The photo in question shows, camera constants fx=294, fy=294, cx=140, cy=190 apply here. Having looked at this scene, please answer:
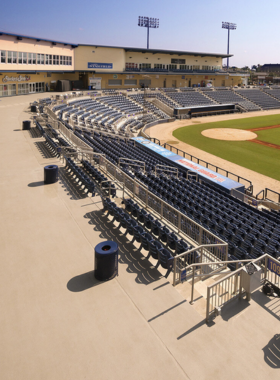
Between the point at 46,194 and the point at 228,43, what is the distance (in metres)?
113

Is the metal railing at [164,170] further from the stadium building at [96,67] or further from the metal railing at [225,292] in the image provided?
the stadium building at [96,67]

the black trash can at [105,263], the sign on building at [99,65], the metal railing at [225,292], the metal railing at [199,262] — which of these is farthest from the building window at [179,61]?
the black trash can at [105,263]

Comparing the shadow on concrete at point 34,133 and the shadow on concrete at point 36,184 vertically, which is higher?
the shadow on concrete at point 34,133

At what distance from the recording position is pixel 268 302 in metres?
8.34

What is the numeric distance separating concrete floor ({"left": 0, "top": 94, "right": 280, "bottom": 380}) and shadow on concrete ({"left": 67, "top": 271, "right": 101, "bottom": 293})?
29 mm

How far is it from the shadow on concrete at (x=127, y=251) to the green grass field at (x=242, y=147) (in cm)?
2066

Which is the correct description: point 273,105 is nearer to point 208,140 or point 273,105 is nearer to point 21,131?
point 208,140

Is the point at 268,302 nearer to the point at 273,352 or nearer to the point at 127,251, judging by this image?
the point at 273,352

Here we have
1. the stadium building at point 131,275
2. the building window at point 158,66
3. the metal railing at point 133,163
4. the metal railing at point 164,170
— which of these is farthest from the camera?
the building window at point 158,66

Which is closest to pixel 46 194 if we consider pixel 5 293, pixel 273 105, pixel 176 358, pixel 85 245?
pixel 85 245

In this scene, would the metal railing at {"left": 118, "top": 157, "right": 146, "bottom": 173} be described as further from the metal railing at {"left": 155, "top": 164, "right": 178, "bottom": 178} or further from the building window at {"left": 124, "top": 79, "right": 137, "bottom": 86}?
the building window at {"left": 124, "top": 79, "right": 137, "bottom": 86}

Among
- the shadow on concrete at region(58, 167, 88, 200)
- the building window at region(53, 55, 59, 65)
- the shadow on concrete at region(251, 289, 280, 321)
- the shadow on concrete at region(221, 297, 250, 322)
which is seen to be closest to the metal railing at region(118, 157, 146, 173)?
the shadow on concrete at region(58, 167, 88, 200)

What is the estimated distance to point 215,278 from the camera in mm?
9852

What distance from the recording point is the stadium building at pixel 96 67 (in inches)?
1871
